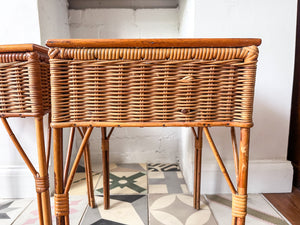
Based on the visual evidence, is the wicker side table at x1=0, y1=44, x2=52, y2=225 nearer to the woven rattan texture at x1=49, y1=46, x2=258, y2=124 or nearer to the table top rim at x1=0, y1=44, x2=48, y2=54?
the table top rim at x1=0, y1=44, x2=48, y2=54

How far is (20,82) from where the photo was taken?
0.75 metres

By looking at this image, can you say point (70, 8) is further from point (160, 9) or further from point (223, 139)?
point (223, 139)

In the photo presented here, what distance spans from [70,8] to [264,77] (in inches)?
54.5

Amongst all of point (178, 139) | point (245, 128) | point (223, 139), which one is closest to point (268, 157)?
point (223, 139)

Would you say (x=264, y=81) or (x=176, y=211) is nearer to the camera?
(x=176, y=211)

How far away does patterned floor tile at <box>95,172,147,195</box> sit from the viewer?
3.91ft

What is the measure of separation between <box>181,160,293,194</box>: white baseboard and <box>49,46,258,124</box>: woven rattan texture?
66 cm

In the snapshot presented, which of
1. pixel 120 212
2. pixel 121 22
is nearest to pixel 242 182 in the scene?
pixel 120 212

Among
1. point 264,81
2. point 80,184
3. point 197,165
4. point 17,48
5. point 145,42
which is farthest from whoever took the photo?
point 80,184

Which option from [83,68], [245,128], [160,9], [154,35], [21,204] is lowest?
[21,204]

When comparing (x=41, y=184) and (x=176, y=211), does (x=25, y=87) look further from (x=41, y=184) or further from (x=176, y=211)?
(x=176, y=211)

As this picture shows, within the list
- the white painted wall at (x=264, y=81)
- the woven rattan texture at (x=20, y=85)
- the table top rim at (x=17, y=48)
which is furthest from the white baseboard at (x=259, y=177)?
the table top rim at (x=17, y=48)

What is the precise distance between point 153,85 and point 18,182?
41.5 inches

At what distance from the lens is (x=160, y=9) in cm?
147
